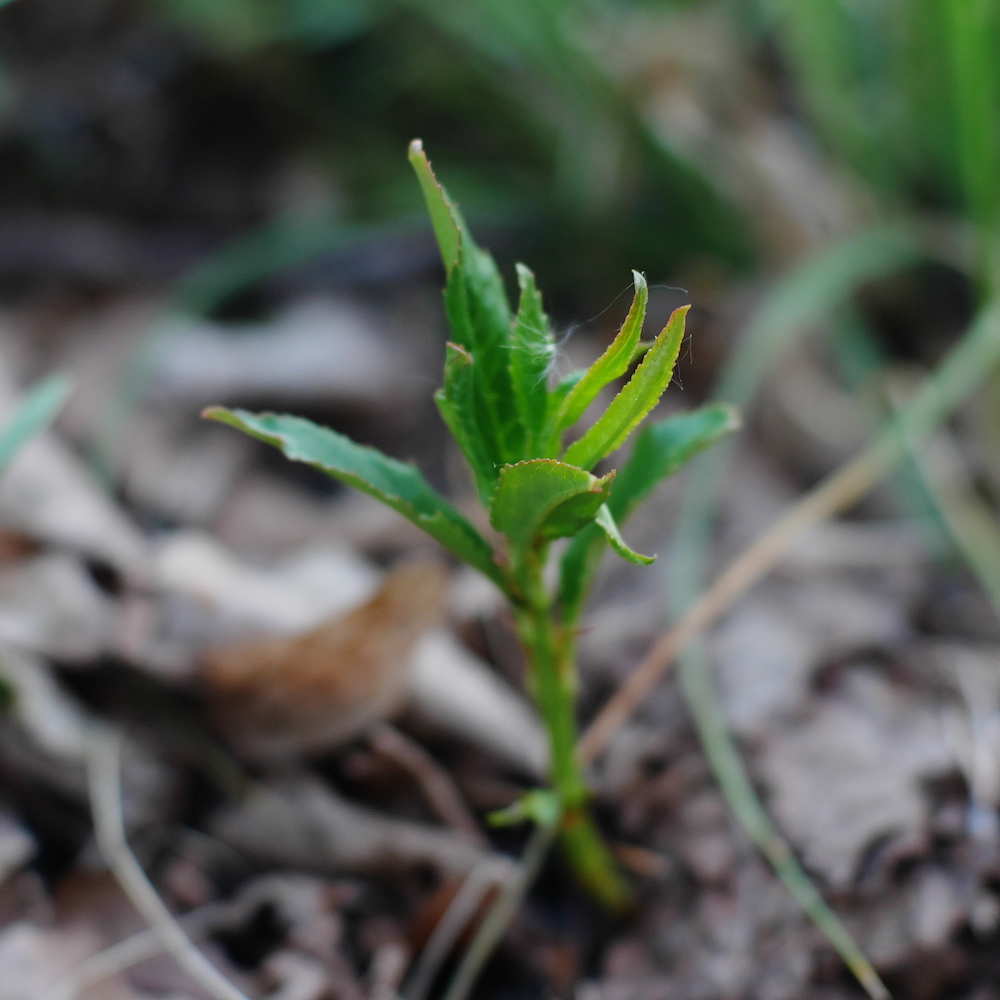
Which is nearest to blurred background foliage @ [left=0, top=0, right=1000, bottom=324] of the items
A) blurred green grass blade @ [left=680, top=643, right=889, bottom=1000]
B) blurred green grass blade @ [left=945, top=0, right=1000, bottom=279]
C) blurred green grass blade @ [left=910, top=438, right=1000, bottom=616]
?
blurred green grass blade @ [left=945, top=0, right=1000, bottom=279]

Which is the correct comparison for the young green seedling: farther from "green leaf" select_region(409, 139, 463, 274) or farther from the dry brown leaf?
the dry brown leaf

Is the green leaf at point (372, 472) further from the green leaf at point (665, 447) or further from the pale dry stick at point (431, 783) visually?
the pale dry stick at point (431, 783)

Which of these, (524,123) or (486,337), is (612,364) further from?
(524,123)

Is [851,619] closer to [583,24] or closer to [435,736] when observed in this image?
[435,736]

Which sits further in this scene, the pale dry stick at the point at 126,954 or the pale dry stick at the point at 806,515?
the pale dry stick at the point at 806,515

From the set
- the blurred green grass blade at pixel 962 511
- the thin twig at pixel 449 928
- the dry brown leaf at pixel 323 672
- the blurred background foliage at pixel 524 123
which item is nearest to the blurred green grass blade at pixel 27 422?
the dry brown leaf at pixel 323 672

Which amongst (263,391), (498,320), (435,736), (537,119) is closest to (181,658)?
(435,736)

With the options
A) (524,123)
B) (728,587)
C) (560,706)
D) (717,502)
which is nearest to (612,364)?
(560,706)
